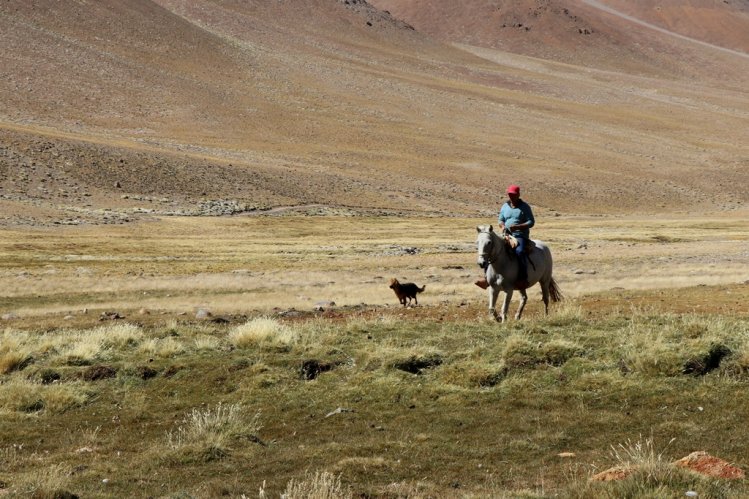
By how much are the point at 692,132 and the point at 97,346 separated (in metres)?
138

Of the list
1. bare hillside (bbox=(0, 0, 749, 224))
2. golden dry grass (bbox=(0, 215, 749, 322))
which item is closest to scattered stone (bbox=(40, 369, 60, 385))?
golden dry grass (bbox=(0, 215, 749, 322))

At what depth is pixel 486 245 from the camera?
1655 centimetres

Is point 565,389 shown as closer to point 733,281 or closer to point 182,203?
point 733,281

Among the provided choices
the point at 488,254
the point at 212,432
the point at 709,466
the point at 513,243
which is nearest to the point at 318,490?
the point at 212,432

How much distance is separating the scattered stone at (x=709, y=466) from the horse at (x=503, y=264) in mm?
7849

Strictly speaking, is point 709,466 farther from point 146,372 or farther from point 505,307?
point 146,372

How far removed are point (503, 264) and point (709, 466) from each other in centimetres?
→ 911

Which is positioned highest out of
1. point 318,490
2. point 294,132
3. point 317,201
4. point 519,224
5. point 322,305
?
point 294,132

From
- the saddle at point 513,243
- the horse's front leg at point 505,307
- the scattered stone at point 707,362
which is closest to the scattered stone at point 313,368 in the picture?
the horse's front leg at point 505,307

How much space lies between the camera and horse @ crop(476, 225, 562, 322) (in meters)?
16.6

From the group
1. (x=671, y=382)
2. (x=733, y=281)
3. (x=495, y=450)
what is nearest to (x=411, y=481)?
(x=495, y=450)

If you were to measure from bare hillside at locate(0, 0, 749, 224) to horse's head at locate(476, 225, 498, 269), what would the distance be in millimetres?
51667

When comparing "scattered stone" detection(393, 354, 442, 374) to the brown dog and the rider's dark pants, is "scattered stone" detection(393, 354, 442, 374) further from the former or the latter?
the brown dog

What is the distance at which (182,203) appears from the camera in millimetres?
74062
